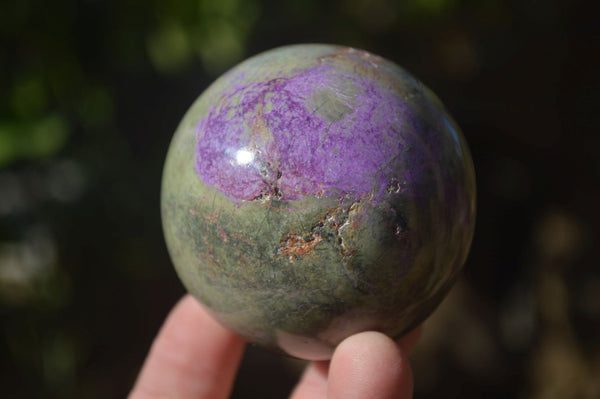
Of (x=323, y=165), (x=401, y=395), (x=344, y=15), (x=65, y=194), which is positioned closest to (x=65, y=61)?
(x=65, y=194)

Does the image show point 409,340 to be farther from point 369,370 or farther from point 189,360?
point 189,360

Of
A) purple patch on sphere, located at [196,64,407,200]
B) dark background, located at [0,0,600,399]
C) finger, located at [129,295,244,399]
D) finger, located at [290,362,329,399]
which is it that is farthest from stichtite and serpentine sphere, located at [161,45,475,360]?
dark background, located at [0,0,600,399]

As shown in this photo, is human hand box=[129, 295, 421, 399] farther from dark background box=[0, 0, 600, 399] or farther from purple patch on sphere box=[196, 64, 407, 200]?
dark background box=[0, 0, 600, 399]

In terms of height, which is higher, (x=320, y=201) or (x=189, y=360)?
(x=320, y=201)

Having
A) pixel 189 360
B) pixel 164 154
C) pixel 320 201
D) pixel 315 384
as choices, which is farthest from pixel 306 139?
pixel 164 154

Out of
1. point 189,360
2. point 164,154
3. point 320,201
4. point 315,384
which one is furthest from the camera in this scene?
point 164,154

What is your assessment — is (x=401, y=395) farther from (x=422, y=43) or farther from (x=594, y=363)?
(x=422, y=43)

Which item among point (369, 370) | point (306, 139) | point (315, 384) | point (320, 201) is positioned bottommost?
point (315, 384)
